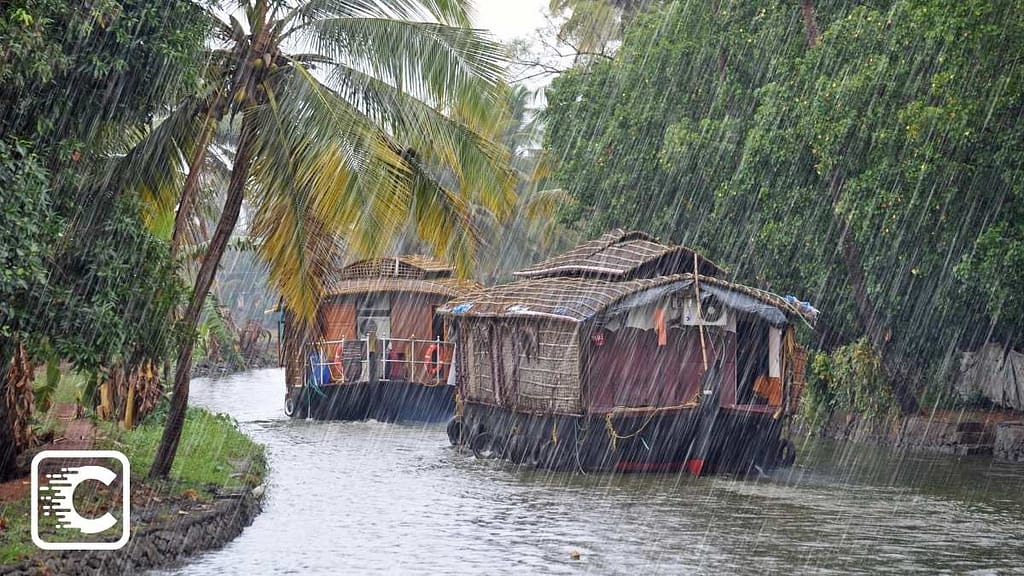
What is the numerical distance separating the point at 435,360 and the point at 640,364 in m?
10.3

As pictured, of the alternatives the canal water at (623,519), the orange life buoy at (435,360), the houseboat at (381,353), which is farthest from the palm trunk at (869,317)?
the orange life buoy at (435,360)

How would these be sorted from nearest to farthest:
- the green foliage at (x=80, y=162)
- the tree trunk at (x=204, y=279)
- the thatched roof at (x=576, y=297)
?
the green foliage at (x=80, y=162)
the tree trunk at (x=204, y=279)
the thatched roof at (x=576, y=297)

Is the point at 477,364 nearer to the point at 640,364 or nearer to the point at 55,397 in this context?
the point at 640,364

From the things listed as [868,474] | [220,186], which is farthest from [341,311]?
[868,474]

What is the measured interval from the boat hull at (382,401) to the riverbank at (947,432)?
8.47 meters

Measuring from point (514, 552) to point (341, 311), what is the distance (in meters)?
18.1

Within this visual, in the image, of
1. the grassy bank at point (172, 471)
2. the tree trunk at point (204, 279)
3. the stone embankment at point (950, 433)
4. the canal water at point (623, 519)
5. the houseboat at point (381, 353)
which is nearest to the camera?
the grassy bank at point (172, 471)

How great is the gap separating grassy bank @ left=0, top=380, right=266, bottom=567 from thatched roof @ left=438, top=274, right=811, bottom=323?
4.13 metres

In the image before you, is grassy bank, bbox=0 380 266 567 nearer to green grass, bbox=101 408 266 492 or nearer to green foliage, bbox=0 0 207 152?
green grass, bbox=101 408 266 492

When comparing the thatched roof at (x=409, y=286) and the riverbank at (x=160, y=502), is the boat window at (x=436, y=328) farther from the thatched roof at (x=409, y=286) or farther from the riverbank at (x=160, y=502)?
the riverbank at (x=160, y=502)

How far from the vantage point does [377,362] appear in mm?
26359

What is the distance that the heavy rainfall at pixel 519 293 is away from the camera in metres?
10.0

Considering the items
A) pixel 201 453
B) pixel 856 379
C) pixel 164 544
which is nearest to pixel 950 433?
pixel 856 379

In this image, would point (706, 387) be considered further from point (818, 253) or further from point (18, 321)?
point (18, 321)
